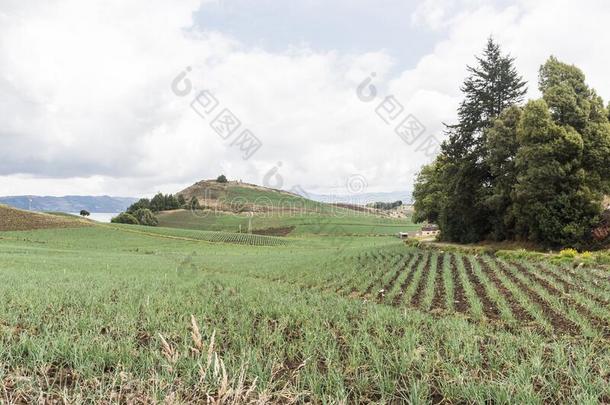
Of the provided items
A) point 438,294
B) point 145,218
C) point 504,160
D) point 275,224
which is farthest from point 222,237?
point 438,294

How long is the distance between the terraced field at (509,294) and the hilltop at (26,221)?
210 feet

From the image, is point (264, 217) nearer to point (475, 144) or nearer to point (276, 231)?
point (276, 231)

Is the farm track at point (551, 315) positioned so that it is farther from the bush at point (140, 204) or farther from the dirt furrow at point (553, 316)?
the bush at point (140, 204)

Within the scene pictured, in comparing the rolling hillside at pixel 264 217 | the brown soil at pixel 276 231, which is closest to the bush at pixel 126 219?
the rolling hillside at pixel 264 217

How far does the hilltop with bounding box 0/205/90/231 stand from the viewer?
60069 millimetres

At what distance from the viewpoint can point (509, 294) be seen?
11883mm

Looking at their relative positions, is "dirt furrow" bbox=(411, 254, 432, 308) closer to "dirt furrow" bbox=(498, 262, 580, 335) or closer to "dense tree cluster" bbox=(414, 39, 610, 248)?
"dirt furrow" bbox=(498, 262, 580, 335)

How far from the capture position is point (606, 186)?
2614 cm

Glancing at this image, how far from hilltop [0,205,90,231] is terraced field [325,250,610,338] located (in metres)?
64.1

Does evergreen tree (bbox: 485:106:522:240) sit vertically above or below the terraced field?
above

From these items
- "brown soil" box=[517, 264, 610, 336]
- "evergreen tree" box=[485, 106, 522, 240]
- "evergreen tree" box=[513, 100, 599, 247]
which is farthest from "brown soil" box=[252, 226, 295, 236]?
"brown soil" box=[517, 264, 610, 336]

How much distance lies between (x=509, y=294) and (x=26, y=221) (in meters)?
74.4

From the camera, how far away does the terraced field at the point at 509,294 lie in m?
8.40

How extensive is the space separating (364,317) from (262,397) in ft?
13.7
